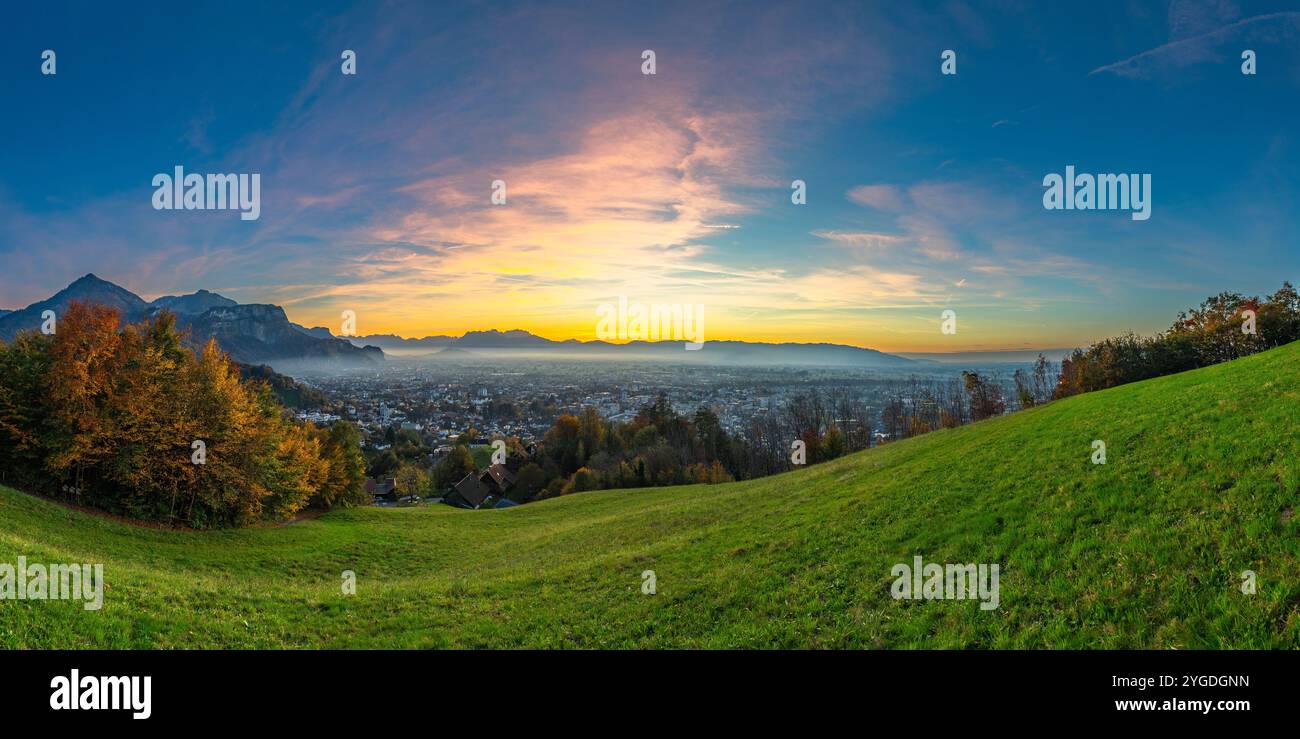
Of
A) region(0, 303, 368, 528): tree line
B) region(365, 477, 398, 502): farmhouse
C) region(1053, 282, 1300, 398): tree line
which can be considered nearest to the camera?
region(0, 303, 368, 528): tree line

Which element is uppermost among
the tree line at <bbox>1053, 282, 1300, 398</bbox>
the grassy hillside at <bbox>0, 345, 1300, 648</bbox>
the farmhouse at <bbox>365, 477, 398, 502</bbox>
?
the tree line at <bbox>1053, 282, 1300, 398</bbox>

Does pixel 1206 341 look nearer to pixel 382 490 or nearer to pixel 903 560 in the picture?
pixel 903 560

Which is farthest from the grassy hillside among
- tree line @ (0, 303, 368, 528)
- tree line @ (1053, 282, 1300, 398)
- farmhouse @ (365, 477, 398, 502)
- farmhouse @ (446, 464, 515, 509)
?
farmhouse @ (365, 477, 398, 502)

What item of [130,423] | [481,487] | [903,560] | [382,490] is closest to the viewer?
[903,560]

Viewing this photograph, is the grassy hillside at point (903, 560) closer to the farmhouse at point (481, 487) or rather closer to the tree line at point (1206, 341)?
the tree line at point (1206, 341)

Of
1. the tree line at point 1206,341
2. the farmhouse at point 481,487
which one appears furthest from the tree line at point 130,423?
the tree line at point 1206,341

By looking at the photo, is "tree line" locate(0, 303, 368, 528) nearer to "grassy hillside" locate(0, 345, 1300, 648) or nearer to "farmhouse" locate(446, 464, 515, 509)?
"grassy hillside" locate(0, 345, 1300, 648)

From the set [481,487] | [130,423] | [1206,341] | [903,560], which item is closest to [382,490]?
[481,487]
